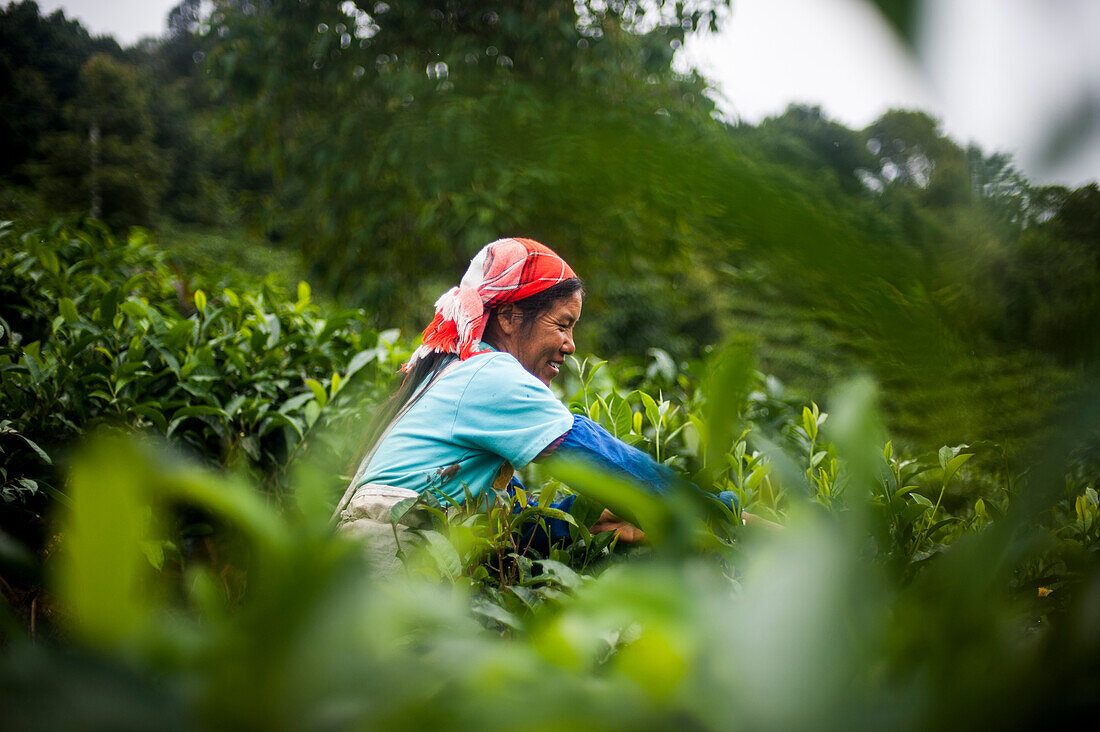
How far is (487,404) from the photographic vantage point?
156cm

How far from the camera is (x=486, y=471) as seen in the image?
1.61 metres

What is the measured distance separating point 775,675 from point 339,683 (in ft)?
0.56

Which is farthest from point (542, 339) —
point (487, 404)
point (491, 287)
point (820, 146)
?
point (820, 146)

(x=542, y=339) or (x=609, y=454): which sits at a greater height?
(x=542, y=339)

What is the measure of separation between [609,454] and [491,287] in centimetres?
82

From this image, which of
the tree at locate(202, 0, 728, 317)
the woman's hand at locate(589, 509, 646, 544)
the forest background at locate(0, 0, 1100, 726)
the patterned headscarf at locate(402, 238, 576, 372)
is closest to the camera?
the forest background at locate(0, 0, 1100, 726)

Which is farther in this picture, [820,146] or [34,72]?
[34,72]

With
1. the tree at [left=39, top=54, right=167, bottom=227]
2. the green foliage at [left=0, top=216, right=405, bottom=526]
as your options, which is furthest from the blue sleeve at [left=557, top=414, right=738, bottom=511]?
the tree at [left=39, top=54, right=167, bottom=227]

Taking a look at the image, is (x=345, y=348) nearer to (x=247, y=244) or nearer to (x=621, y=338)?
(x=621, y=338)

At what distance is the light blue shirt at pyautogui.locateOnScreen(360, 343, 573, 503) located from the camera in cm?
150

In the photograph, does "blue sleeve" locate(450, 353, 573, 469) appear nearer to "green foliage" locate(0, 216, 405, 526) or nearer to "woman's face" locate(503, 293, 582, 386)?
"woman's face" locate(503, 293, 582, 386)

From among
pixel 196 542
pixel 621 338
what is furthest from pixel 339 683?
pixel 621 338

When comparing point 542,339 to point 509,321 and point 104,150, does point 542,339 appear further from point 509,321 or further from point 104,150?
point 104,150

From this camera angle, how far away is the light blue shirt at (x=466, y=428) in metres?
1.50
